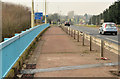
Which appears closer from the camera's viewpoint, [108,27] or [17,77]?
[17,77]

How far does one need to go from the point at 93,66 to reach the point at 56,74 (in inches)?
80.2

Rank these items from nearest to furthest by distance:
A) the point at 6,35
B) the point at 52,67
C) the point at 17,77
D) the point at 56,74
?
the point at 17,77 < the point at 56,74 < the point at 52,67 < the point at 6,35

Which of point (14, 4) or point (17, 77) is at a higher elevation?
point (14, 4)

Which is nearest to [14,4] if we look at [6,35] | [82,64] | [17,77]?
[6,35]

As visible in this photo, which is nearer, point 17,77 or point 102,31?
point 17,77

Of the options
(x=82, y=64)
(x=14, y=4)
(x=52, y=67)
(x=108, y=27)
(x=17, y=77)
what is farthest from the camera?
(x=108, y=27)

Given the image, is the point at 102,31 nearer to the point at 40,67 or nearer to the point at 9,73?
the point at 40,67

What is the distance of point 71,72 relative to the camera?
793 centimetres

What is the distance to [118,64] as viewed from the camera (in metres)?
9.36

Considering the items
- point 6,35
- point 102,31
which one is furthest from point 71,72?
point 102,31

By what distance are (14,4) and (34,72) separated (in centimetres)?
2046

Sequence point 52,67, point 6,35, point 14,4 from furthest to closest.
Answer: point 14,4
point 6,35
point 52,67

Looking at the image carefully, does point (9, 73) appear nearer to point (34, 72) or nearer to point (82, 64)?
point (34, 72)

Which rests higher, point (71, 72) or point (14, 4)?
point (14, 4)
